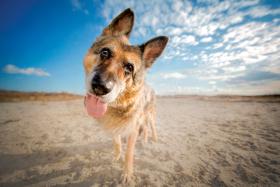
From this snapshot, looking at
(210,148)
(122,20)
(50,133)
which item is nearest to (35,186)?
(50,133)

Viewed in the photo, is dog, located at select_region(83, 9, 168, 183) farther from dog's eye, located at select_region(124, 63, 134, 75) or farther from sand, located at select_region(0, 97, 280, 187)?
sand, located at select_region(0, 97, 280, 187)

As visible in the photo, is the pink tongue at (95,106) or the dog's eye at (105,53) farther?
the dog's eye at (105,53)

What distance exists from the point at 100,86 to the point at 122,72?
2.13 feet

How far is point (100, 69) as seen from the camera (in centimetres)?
254

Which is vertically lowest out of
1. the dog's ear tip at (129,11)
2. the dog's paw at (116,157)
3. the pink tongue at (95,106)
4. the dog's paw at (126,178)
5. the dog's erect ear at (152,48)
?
the dog's paw at (126,178)

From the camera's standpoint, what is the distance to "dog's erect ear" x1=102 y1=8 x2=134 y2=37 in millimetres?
3439

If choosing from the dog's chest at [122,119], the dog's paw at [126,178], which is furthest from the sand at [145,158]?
the dog's chest at [122,119]

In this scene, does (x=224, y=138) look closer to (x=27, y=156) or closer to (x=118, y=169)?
(x=118, y=169)

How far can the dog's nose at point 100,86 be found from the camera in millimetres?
2324

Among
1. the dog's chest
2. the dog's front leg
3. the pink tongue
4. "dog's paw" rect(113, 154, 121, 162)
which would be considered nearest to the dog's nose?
the pink tongue

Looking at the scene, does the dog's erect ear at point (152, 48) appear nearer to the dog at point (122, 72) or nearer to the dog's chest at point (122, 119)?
the dog at point (122, 72)

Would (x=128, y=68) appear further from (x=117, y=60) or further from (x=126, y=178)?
(x=126, y=178)

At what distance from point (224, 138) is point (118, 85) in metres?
4.77

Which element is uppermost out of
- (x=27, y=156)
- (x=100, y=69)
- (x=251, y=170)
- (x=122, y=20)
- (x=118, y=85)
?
(x=122, y=20)
